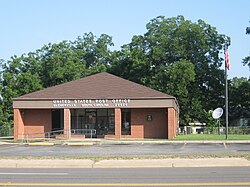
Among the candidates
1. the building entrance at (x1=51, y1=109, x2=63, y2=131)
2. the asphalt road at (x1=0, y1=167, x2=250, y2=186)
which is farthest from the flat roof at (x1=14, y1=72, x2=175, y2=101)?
the asphalt road at (x1=0, y1=167, x2=250, y2=186)

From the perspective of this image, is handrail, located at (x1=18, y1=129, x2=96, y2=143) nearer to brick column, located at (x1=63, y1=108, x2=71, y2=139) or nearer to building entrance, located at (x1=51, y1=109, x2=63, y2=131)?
brick column, located at (x1=63, y1=108, x2=71, y2=139)

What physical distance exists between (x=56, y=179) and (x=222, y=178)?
479 cm

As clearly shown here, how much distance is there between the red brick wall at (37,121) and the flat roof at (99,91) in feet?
6.64

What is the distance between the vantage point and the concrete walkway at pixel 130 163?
55.6ft

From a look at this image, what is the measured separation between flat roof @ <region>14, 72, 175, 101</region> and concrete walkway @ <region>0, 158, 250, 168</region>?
74.9 ft

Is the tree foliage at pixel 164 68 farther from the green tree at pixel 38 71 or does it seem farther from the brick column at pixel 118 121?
the brick column at pixel 118 121

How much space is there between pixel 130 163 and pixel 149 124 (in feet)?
84.0

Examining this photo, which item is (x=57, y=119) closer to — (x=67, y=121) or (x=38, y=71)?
(x=67, y=121)

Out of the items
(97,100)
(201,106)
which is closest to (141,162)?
(97,100)

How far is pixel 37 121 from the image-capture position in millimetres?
44219

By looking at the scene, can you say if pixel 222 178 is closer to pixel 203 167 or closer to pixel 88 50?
pixel 203 167

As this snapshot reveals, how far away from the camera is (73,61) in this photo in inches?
2768

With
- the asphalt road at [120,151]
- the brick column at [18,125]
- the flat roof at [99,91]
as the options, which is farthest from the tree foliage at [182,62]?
the asphalt road at [120,151]

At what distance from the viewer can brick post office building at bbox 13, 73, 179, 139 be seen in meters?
41.4
